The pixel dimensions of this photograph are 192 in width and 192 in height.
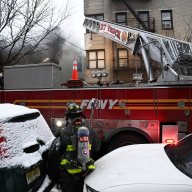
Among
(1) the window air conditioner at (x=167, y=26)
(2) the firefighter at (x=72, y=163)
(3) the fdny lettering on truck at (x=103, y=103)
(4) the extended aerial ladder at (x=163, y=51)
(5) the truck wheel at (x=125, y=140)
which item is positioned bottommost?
(5) the truck wheel at (x=125, y=140)

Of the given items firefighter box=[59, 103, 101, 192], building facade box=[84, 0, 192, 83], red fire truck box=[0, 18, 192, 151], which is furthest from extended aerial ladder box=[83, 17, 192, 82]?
building facade box=[84, 0, 192, 83]

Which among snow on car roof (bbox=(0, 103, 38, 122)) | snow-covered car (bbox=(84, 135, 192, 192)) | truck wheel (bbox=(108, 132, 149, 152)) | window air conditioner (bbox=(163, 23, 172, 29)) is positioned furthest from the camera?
window air conditioner (bbox=(163, 23, 172, 29))

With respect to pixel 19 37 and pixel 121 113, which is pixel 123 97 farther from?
pixel 19 37

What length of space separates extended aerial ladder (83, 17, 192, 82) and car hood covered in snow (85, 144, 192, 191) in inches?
153

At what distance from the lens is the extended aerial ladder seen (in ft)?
26.7

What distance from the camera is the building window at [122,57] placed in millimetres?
24797

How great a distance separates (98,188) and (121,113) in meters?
4.64

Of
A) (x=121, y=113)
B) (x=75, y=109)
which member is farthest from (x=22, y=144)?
(x=121, y=113)

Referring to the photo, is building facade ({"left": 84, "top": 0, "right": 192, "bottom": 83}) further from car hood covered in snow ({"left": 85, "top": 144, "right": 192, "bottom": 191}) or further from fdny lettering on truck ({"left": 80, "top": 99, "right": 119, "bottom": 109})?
car hood covered in snow ({"left": 85, "top": 144, "right": 192, "bottom": 191})

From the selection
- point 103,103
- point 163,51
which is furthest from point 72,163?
point 163,51

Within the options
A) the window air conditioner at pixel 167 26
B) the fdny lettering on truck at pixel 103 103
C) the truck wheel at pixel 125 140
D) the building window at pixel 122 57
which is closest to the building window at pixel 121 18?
the building window at pixel 122 57

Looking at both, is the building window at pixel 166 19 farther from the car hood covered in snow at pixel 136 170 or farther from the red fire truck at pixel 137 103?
the car hood covered in snow at pixel 136 170

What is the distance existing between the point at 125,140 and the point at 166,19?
750 inches

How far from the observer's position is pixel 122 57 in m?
24.9
